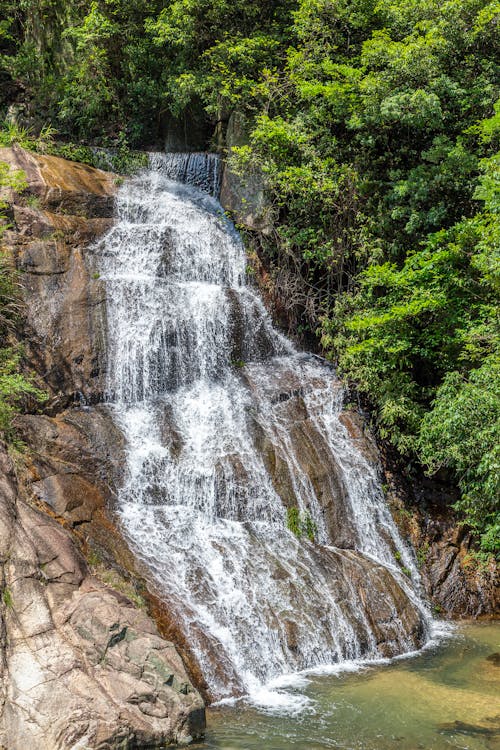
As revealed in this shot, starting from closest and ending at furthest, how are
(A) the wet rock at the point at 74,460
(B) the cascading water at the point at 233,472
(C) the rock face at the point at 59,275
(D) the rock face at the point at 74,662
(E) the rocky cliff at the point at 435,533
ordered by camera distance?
(D) the rock face at the point at 74,662, (B) the cascading water at the point at 233,472, (A) the wet rock at the point at 74,460, (E) the rocky cliff at the point at 435,533, (C) the rock face at the point at 59,275

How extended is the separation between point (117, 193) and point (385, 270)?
24.8 ft

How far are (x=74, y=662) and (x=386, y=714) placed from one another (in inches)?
157

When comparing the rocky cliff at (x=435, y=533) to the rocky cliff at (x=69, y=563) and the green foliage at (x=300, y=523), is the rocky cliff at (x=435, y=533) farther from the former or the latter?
the rocky cliff at (x=69, y=563)

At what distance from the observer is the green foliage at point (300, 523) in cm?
1266

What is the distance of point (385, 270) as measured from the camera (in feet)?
50.2

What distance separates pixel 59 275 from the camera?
1456 centimetres

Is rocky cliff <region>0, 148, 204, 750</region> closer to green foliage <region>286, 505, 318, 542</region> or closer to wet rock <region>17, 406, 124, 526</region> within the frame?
wet rock <region>17, 406, 124, 526</region>

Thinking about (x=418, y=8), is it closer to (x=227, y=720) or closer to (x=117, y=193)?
(x=117, y=193)

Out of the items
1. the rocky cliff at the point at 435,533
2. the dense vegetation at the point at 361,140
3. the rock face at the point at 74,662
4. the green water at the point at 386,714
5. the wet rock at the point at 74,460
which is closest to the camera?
the rock face at the point at 74,662

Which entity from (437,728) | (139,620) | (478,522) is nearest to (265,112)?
(478,522)

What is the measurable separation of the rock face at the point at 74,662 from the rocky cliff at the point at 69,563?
13 millimetres

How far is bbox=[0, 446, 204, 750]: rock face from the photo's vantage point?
7.18 metres

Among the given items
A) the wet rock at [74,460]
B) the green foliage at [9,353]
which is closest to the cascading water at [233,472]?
the wet rock at [74,460]

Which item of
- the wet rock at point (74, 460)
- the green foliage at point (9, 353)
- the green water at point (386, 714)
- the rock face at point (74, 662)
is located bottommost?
the green water at point (386, 714)
